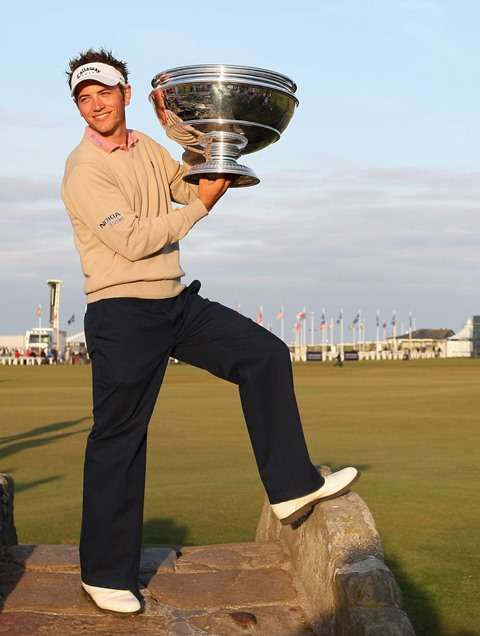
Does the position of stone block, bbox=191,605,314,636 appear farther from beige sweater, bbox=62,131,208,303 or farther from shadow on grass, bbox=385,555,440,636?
beige sweater, bbox=62,131,208,303

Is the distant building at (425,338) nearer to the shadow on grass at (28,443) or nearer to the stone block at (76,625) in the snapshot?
the shadow on grass at (28,443)

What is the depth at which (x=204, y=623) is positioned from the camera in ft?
13.5

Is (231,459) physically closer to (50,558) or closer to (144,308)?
(50,558)

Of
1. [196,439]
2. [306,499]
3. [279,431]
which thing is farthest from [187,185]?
[196,439]

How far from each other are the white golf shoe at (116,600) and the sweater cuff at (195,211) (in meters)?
1.50

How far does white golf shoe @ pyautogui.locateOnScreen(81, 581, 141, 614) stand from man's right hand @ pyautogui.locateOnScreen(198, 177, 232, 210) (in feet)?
5.18

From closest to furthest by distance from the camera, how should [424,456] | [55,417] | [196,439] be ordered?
1. [424,456]
2. [196,439]
3. [55,417]

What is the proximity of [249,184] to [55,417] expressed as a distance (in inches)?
626

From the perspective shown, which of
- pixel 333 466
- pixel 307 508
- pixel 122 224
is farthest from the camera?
pixel 333 466

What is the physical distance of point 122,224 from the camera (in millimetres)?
4227

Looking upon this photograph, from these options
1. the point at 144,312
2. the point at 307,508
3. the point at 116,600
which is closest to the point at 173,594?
the point at 116,600

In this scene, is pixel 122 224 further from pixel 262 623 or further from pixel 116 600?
pixel 262 623

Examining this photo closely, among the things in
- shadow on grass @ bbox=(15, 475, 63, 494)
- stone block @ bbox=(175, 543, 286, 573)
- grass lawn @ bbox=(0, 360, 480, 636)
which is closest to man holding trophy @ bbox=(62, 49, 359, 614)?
stone block @ bbox=(175, 543, 286, 573)

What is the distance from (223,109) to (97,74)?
1.75ft
